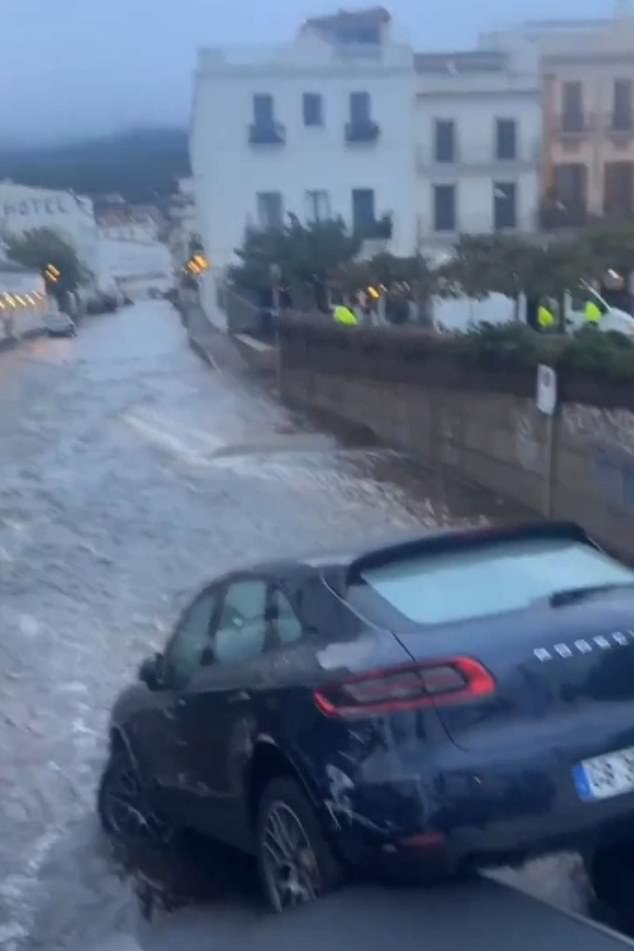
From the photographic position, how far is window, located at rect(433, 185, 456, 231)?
188 feet

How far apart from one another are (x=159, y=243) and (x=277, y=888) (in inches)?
7518

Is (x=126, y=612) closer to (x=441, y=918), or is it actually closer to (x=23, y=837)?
(x=23, y=837)

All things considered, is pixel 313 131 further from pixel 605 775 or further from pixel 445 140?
pixel 605 775

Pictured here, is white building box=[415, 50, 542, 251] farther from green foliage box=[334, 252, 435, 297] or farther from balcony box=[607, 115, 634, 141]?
green foliage box=[334, 252, 435, 297]

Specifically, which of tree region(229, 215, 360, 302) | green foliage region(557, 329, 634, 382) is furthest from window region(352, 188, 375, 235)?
green foliage region(557, 329, 634, 382)

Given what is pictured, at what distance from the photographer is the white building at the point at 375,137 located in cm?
5656

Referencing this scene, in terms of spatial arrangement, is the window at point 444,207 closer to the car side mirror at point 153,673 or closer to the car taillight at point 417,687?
the car side mirror at point 153,673

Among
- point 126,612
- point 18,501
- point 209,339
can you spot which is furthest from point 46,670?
point 209,339

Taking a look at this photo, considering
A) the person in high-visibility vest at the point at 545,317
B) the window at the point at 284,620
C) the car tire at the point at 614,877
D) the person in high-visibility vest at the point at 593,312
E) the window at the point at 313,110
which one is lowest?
the person in high-visibility vest at the point at 545,317

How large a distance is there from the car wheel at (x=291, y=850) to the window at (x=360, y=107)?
172 ft

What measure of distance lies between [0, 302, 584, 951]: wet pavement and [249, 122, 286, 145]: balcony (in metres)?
18.0

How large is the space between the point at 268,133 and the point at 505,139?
7791 millimetres

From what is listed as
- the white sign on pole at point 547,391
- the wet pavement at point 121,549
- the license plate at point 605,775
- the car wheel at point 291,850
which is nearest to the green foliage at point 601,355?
the white sign on pole at point 547,391

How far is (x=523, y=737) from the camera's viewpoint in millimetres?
5484
